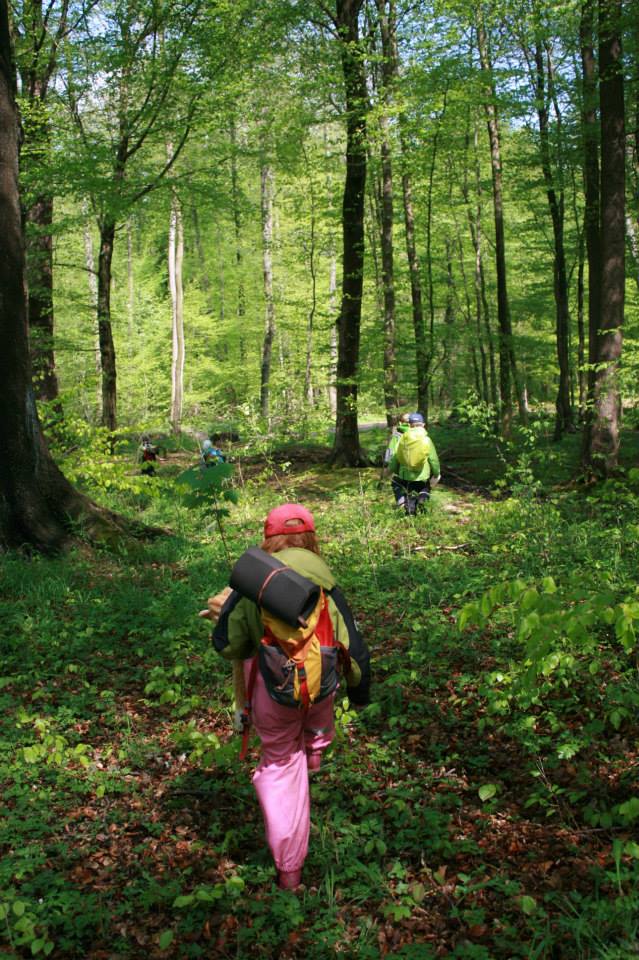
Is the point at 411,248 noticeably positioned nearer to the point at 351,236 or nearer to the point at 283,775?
the point at 351,236

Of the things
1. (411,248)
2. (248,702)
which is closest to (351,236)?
(411,248)

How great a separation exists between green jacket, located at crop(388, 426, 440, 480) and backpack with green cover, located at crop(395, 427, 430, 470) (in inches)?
1.3

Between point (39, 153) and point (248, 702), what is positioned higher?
point (39, 153)

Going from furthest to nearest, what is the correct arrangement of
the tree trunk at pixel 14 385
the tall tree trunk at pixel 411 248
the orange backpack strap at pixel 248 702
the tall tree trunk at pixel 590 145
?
the tall tree trunk at pixel 411 248, the tall tree trunk at pixel 590 145, the tree trunk at pixel 14 385, the orange backpack strap at pixel 248 702

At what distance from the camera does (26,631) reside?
5414mm

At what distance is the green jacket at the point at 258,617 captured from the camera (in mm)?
2881

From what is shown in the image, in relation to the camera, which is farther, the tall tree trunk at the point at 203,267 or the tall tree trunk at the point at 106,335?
the tall tree trunk at the point at 203,267

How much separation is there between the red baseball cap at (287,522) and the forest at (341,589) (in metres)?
0.43

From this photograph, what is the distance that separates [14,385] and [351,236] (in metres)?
8.44

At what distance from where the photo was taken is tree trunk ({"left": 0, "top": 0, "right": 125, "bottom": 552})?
6895mm

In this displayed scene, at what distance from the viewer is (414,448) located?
8.87 metres

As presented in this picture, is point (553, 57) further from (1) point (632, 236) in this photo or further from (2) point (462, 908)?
(2) point (462, 908)

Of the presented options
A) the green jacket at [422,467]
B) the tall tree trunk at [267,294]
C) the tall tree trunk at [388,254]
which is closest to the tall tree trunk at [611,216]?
the green jacket at [422,467]

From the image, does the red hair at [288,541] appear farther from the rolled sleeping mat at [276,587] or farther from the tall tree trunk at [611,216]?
the tall tree trunk at [611,216]
